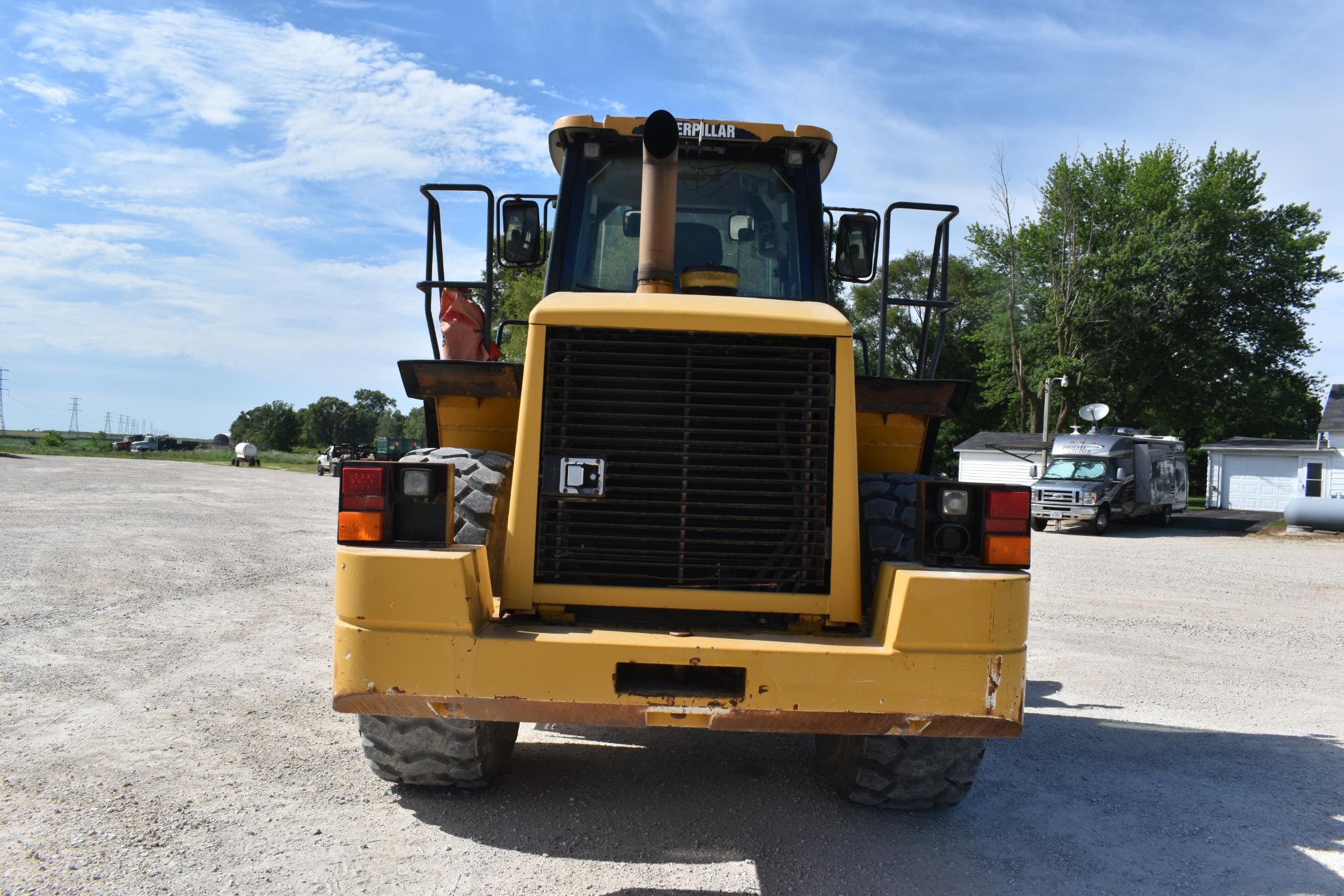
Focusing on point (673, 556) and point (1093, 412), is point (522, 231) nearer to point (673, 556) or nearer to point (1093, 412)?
point (673, 556)

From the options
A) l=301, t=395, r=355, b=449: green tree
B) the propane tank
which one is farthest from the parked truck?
the propane tank

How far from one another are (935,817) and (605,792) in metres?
1.41

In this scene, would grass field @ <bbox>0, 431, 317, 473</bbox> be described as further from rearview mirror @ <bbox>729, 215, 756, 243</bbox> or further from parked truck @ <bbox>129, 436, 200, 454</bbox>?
rearview mirror @ <bbox>729, 215, 756, 243</bbox>

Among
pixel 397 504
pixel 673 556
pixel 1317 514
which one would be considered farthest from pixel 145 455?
pixel 673 556

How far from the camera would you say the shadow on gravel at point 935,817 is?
11.8ft

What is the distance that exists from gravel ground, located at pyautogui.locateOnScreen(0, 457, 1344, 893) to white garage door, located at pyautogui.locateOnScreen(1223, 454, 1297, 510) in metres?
35.2

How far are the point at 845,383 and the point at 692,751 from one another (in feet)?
7.61

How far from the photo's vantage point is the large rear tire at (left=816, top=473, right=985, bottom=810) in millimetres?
3797

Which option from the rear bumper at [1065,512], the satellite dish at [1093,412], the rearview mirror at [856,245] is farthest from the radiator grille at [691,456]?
the satellite dish at [1093,412]

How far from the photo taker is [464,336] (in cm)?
481

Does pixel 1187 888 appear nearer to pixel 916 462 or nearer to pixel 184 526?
pixel 916 462

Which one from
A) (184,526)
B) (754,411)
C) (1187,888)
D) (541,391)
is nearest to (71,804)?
(541,391)

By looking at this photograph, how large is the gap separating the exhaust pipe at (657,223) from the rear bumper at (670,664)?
4.63 ft

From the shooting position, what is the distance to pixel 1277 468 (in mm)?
38562
